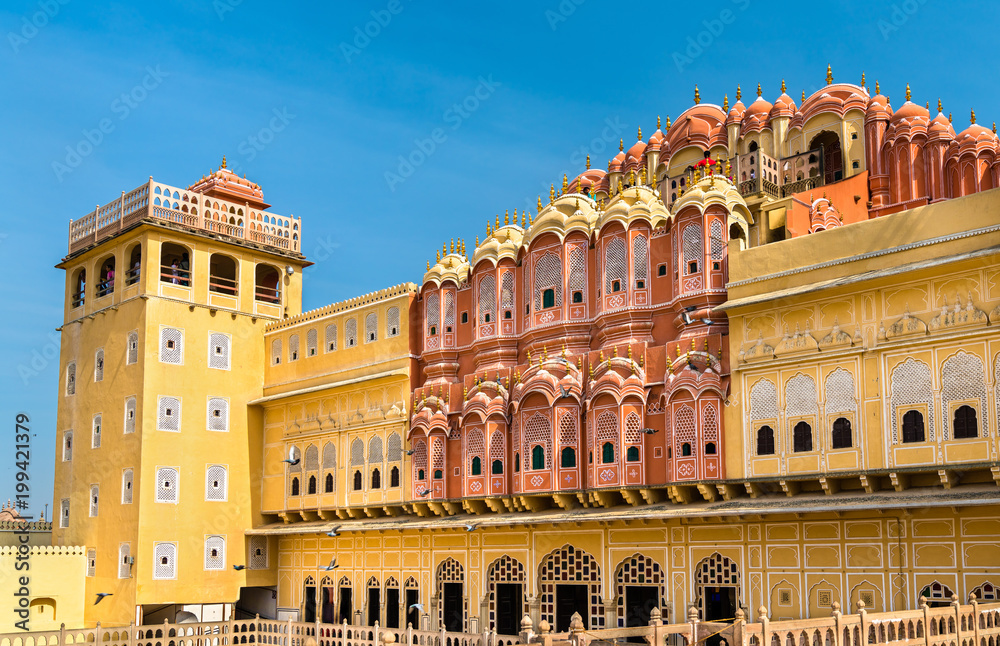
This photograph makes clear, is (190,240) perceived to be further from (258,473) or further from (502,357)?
(502,357)

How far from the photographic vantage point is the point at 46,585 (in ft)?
94.4

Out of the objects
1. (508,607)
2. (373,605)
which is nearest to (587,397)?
(508,607)

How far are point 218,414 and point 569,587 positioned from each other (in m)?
13.0

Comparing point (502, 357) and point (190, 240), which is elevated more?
point (190, 240)

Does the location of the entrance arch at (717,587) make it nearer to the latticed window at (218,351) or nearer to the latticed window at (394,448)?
the latticed window at (394,448)

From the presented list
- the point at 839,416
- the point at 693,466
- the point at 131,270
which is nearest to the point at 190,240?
the point at 131,270

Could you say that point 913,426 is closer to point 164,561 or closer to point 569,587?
point 569,587

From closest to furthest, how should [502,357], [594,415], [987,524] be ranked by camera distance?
1. [987,524]
2. [594,415]
3. [502,357]

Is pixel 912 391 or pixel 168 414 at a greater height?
pixel 168 414

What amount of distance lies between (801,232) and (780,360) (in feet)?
13.9

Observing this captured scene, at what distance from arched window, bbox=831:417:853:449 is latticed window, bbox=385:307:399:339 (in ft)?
41.8

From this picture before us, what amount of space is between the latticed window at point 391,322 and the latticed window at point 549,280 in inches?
196

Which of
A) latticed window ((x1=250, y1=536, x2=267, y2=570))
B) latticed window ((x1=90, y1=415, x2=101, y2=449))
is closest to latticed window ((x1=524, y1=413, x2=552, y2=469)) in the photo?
latticed window ((x1=250, y1=536, x2=267, y2=570))

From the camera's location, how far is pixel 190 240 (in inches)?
1211
